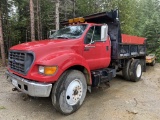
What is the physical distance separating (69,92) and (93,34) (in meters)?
1.81

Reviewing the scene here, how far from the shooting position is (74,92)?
3.69m

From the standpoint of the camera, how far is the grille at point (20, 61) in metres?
3.27

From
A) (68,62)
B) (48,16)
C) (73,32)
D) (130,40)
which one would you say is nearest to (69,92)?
(68,62)

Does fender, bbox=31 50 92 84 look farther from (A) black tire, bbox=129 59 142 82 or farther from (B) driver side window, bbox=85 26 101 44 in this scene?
(A) black tire, bbox=129 59 142 82

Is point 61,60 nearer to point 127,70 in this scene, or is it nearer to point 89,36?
point 89,36

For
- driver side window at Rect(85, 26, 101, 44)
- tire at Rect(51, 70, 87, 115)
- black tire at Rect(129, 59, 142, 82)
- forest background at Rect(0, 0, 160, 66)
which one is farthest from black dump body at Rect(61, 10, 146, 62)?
forest background at Rect(0, 0, 160, 66)

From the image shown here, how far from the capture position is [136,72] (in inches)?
251

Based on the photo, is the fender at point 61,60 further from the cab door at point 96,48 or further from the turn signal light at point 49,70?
the cab door at point 96,48

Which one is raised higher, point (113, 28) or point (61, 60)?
point (113, 28)

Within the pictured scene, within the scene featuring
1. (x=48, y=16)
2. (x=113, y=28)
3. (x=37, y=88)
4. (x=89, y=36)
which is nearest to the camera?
(x=37, y=88)

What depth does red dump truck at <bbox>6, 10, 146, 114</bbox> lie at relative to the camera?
3.19m

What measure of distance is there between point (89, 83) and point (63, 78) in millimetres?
902

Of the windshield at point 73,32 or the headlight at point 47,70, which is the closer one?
the headlight at point 47,70

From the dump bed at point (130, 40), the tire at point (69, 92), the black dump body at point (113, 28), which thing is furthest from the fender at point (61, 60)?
the dump bed at point (130, 40)
